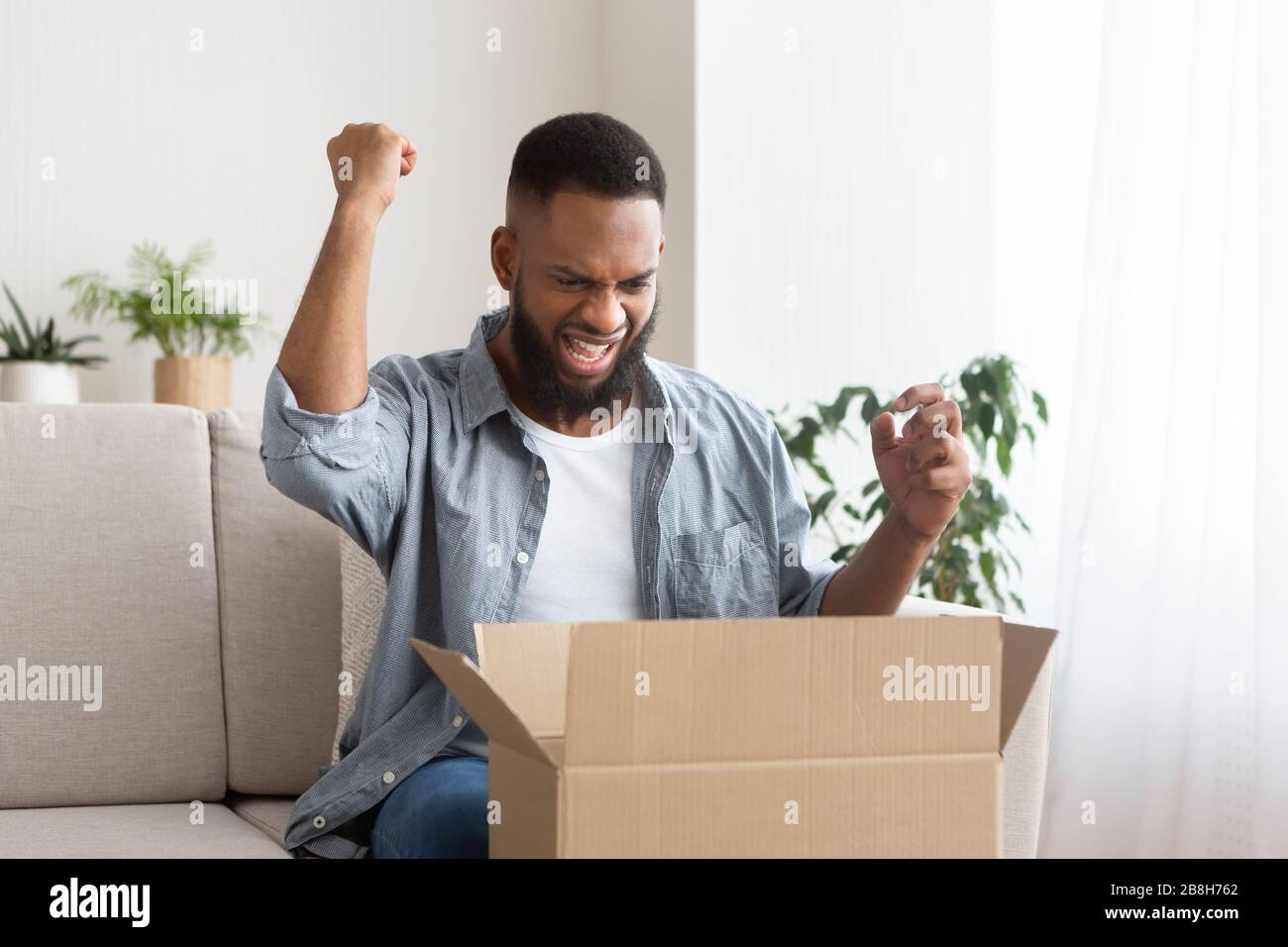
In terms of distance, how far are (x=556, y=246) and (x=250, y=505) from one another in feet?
1.93

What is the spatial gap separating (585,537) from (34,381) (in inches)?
73.1

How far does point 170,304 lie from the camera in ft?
9.55

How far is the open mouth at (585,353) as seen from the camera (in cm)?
130

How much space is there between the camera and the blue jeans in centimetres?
109

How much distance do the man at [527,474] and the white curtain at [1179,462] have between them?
778mm

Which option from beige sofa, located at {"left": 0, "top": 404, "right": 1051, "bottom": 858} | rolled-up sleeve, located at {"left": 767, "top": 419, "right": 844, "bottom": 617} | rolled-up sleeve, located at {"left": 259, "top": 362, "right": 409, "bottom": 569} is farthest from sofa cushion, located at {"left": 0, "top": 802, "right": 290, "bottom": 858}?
rolled-up sleeve, located at {"left": 767, "top": 419, "right": 844, "bottom": 617}

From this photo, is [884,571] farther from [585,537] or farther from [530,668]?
[530,668]

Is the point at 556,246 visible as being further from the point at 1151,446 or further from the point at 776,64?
the point at 776,64

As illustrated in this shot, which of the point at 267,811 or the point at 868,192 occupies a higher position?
the point at 868,192

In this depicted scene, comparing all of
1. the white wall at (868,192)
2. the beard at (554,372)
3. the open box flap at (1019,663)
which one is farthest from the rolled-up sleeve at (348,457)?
the white wall at (868,192)

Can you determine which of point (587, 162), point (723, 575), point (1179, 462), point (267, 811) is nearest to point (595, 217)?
point (587, 162)

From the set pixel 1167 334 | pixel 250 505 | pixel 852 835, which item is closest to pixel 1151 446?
pixel 1167 334

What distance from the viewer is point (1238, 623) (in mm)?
1873
